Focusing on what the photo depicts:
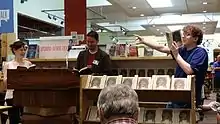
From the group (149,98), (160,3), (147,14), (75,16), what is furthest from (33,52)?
(147,14)

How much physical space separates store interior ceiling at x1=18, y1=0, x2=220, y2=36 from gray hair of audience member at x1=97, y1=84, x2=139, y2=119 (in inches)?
407

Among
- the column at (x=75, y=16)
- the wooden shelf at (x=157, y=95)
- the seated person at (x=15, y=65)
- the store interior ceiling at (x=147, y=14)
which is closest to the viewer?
the wooden shelf at (x=157, y=95)

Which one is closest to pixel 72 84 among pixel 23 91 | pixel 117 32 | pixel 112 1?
pixel 23 91

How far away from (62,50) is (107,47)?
0.70m

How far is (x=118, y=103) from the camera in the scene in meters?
1.35

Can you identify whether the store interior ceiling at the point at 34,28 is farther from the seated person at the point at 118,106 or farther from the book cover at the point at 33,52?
the seated person at the point at 118,106

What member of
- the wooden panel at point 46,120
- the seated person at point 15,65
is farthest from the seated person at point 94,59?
the wooden panel at point 46,120

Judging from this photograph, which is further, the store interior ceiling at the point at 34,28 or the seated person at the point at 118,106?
the store interior ceiling at the point at 34,28

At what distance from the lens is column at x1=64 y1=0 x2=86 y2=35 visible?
6.35m

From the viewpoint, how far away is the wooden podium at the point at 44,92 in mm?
3188

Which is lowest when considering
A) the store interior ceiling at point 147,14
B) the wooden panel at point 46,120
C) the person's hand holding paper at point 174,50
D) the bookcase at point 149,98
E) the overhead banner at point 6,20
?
the wooden panel at point 46,120

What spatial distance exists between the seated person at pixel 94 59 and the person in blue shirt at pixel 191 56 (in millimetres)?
1050

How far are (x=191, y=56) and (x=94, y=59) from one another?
1367 millimetres

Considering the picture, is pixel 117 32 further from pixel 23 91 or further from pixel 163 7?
pixel 23 91
